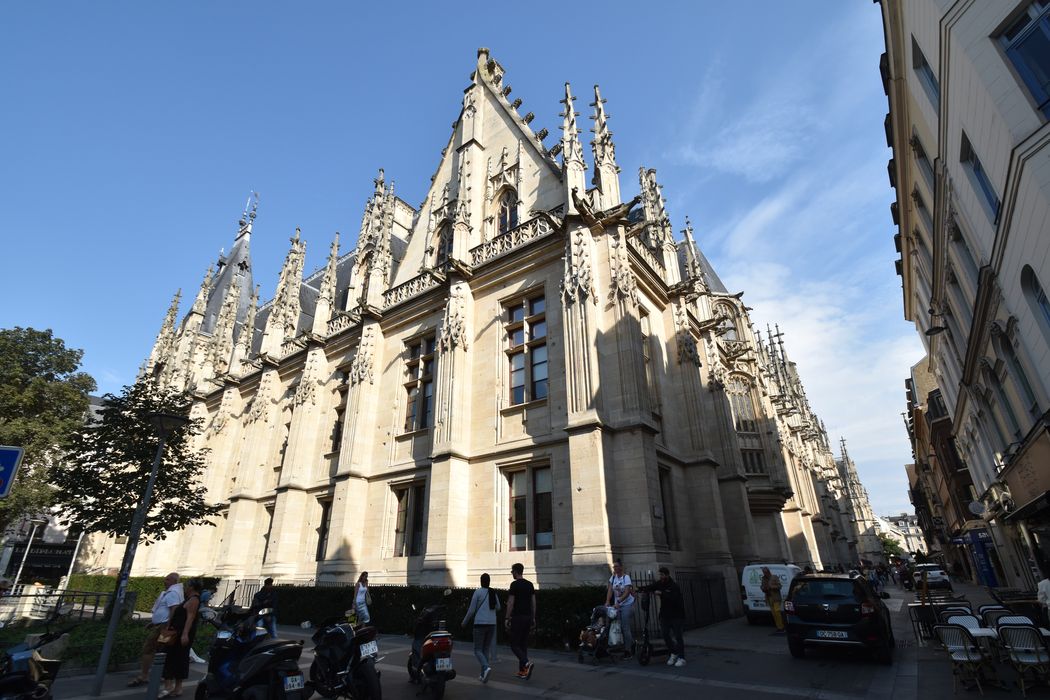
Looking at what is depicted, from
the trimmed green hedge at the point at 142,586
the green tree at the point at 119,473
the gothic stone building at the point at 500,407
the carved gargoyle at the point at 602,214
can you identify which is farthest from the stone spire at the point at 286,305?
the carved gargoyle at the point at 602,214

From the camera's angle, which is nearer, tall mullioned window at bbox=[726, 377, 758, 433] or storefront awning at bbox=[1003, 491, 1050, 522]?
storefront awning at bbox=[1003, 491, 1050, 522]

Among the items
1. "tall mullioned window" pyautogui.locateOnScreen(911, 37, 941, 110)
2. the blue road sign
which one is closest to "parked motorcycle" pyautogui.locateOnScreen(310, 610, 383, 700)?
the blue road sign

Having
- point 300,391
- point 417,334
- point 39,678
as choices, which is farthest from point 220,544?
point 39,678

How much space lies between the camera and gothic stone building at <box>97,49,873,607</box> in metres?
13.1

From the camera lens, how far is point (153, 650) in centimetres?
772

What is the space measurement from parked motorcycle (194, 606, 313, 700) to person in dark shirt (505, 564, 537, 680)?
10.8ft

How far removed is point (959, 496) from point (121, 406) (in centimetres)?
4747

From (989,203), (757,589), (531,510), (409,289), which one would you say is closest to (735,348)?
(757,589)

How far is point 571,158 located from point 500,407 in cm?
854

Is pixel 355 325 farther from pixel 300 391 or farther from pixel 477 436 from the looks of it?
pixel 477 436

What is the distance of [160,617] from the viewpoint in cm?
752

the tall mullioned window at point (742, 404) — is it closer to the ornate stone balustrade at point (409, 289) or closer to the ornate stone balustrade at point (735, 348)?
the ornate stone balustrade at point (735, 348)

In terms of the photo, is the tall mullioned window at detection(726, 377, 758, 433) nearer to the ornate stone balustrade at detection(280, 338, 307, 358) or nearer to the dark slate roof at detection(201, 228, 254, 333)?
the ornate stone balustrade at detection(280, 338, 307, 358)

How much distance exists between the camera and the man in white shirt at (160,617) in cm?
754
